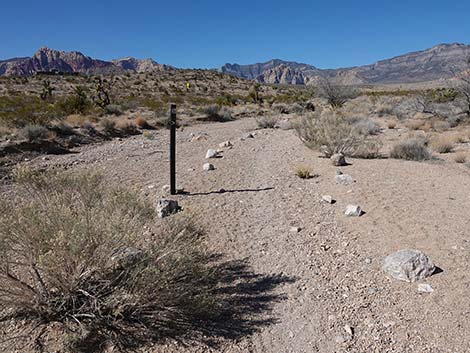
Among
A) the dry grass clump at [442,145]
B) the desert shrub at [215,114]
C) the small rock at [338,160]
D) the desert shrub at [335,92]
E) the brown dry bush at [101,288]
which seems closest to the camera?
the brown dry bush at [101,288]

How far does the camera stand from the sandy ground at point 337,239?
3.33 m

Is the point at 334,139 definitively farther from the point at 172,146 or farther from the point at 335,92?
the point at 335,92

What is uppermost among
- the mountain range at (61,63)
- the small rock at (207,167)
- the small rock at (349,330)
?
the mountain range at (61,63)

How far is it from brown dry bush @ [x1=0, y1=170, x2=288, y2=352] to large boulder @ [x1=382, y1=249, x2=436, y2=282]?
153cm

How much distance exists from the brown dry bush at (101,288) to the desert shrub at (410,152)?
7949 mm

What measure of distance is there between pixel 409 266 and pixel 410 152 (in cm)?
690

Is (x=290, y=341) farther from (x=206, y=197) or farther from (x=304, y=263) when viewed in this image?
(x=206, y=197)

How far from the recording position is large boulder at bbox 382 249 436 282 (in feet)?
13.4

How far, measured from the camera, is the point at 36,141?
12305mm

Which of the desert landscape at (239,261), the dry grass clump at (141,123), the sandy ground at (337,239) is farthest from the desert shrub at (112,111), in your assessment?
the desert landscape at (239,261)

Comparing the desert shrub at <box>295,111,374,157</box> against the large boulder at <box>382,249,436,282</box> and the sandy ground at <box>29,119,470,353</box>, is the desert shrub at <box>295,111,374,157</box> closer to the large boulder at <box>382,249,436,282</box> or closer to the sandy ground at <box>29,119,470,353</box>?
the sandy ground at <box>29,119,470,353</box>

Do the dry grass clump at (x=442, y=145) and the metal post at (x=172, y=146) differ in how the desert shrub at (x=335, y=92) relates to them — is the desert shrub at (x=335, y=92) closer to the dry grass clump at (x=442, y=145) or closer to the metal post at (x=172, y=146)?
the dry grass clump at (x=442, y=145)

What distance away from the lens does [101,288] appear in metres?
3.46

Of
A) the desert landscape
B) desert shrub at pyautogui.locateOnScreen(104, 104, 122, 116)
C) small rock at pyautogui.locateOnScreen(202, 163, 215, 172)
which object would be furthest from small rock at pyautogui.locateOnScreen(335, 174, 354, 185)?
desert shrub at pyautogui.locateOnScreen(104, 104, 122, 116)
